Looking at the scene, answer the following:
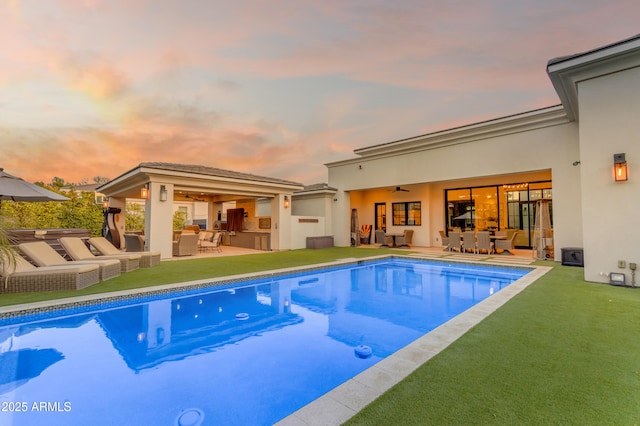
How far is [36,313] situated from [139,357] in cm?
258

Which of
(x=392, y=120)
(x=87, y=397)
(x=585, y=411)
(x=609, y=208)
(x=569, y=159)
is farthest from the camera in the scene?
(x=392, y=120)

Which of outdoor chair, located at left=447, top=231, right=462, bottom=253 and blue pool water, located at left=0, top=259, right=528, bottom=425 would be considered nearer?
blue pool water, located at left=0, top=259, right=528, bottom=425

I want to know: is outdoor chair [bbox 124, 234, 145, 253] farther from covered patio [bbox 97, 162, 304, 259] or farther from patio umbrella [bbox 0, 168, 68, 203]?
patio umbrella [bbox 0, 168, 68, 203]

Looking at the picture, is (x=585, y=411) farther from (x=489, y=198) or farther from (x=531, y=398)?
(x=489, y=198)

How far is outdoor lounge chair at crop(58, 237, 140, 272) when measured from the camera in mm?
7242

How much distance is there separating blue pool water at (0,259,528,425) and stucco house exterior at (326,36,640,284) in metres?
2.89

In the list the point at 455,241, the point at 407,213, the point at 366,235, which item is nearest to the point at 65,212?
the point at 366,235

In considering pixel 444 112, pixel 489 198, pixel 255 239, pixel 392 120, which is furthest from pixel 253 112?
pixel 489 198

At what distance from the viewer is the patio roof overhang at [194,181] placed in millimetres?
10578

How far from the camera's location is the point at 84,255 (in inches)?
293

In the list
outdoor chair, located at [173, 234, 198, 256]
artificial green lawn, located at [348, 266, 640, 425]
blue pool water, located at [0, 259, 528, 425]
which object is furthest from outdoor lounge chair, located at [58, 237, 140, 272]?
artificial green lawn, located at [348, 266, 640, 425]

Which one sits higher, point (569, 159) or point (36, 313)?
point (569, 159)

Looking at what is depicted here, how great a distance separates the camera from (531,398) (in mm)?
2084

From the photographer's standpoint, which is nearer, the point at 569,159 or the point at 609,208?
the point at 609,208
